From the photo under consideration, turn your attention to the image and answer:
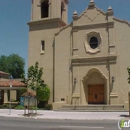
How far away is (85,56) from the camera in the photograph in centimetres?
2808

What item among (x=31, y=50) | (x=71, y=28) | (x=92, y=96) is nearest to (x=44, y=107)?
(x=92, y=96)

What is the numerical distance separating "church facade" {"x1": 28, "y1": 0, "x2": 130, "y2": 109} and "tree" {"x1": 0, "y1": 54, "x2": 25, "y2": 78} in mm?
46744

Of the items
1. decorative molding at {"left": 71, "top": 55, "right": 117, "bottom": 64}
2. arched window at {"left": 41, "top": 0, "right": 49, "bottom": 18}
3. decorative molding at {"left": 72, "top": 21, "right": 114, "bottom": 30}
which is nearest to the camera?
decorative molding at {"left": 71, "top": 55, "right": 117, "bottom": 64}

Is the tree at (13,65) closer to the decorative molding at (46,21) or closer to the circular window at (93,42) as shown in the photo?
the decorative molding at (46,21)

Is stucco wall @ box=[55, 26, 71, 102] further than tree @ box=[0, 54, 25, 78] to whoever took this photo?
No

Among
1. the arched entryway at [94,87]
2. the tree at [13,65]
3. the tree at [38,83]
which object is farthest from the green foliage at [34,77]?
the tree at [13,65]

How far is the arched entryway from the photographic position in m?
27.8

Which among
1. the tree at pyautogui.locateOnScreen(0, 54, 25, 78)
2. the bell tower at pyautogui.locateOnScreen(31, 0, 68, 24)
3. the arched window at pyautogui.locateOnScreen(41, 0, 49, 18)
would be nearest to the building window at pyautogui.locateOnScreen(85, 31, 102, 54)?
the bell tower at pyautogui.locateOnScreen(31, 0, 68, 24)

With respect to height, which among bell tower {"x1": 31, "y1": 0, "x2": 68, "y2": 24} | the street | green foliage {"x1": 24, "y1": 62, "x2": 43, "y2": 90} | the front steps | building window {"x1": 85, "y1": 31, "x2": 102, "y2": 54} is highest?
bell tower {"x1": 31, "y1": 0, "x2": 68, "y2": 24}

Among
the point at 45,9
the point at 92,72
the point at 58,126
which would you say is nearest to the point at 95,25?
the point at 92,72

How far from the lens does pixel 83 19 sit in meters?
29.0

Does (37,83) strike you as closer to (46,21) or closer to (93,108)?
(93,108)

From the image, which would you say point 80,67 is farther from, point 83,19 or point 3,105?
point 3,105

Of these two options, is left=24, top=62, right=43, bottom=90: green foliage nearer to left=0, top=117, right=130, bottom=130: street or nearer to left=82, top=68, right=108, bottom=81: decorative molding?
left=82, top=68, right=108, bottom=81: decorative molding
